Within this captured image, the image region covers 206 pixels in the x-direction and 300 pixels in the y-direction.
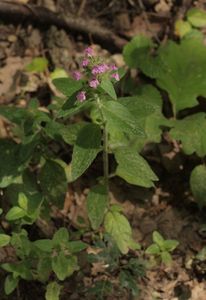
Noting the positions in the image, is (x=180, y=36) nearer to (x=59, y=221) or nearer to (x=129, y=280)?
(x=59, y=221)

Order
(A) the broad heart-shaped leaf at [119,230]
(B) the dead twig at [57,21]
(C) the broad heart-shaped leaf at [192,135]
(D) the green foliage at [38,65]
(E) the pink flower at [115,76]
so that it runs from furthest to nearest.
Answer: (B) the dead twig at [57,21], (D) the green foliage at [38,65], (C) the broad heart-shaped leaf at [192,135], (A) the broad heart-shaped leaf at [119,230], (E) the pink flower at [115,76]

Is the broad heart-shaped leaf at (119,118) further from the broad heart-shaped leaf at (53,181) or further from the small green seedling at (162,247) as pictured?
the small green seedling at (162,247)

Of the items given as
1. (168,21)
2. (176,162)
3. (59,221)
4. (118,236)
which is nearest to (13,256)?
(59,221)

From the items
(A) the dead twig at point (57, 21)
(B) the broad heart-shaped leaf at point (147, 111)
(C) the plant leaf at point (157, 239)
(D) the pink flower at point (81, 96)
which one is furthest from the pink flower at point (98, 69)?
(A) the dead twig at point (57, 21)

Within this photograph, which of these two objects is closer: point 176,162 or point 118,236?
point 118,236

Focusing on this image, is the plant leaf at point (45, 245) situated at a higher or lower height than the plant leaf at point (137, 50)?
lower

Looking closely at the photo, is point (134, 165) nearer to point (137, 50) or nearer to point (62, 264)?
point (62, 264)

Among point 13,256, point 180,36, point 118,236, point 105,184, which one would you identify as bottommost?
point 13,256
